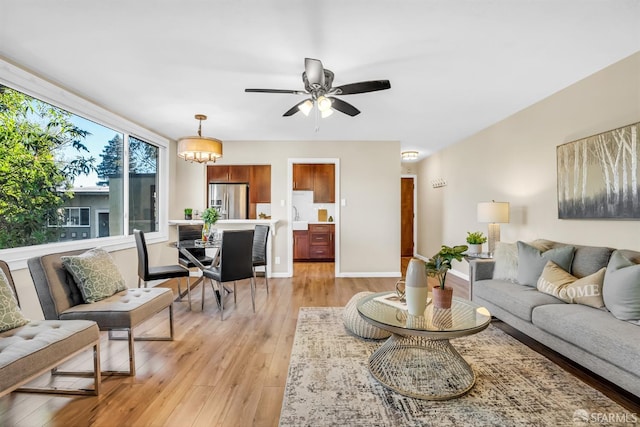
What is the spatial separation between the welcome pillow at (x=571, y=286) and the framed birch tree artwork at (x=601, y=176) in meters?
0.62

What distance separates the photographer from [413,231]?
7910 mm

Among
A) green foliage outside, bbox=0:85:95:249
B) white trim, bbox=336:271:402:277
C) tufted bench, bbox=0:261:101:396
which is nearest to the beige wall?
white trim, bbox=336:271:402:277

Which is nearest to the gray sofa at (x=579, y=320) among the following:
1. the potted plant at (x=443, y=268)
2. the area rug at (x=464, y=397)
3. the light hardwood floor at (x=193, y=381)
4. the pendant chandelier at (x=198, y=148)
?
the area rug at (x=464, y=397)

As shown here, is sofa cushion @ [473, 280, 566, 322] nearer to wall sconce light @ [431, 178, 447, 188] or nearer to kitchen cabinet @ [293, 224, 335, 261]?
wall sconce light @ [431, 178, 447, 188]

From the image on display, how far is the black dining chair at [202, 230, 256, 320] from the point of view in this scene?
341 centimetres

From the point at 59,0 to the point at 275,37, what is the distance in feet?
4.35

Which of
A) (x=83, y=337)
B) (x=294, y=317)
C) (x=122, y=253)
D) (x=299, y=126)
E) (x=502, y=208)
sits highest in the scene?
(x=299, y=126)

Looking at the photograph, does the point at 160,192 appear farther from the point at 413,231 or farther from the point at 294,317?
the point at 413,231

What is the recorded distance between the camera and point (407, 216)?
791 cm

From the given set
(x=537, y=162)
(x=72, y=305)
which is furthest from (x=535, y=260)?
(x=72, y=305)

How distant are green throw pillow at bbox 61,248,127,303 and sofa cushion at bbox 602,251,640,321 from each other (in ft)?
12.2

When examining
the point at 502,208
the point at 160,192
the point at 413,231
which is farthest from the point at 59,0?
the point at 413,231

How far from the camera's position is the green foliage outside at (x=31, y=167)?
8.64 feet

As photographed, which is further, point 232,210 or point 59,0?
point 232,210
